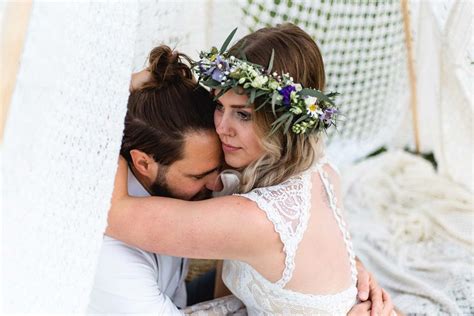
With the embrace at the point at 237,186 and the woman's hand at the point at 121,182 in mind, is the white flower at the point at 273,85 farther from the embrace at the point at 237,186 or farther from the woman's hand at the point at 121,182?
the woman's hand at the point at 121,182

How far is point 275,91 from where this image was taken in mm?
1661

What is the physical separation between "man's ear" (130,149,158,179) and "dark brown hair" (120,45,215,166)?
0.01m

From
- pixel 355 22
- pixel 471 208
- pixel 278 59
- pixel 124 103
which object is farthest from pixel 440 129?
pixel 124 103

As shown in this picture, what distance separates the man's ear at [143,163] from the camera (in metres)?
1.85

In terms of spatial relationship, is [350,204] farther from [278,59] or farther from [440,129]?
[278,59]

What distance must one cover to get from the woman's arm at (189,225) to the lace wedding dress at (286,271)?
0.15 feet

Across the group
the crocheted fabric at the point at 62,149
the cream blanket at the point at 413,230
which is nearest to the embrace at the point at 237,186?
the crocheted fabric at the point at 62,149

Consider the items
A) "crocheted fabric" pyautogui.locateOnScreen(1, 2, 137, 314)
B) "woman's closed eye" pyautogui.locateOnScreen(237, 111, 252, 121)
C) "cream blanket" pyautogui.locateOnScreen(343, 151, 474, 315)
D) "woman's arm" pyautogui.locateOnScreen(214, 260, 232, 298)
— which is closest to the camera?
"crocheted fabric" pyautogui.locateOnScreen(1, 2, 137, 314)

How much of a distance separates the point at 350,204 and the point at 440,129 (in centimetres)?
56

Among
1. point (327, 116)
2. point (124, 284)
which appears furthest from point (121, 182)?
point (327, 116)

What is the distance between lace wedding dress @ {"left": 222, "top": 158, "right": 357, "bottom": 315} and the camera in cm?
171

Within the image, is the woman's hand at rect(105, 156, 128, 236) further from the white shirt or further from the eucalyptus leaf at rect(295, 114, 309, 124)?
the eucalyptus leaf at rect(295, 114, 309, 124)

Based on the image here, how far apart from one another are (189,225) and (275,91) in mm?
429

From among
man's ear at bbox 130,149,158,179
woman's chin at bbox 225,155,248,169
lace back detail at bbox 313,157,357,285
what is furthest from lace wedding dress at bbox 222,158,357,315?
man's ear at bbox 130,149,158,179
